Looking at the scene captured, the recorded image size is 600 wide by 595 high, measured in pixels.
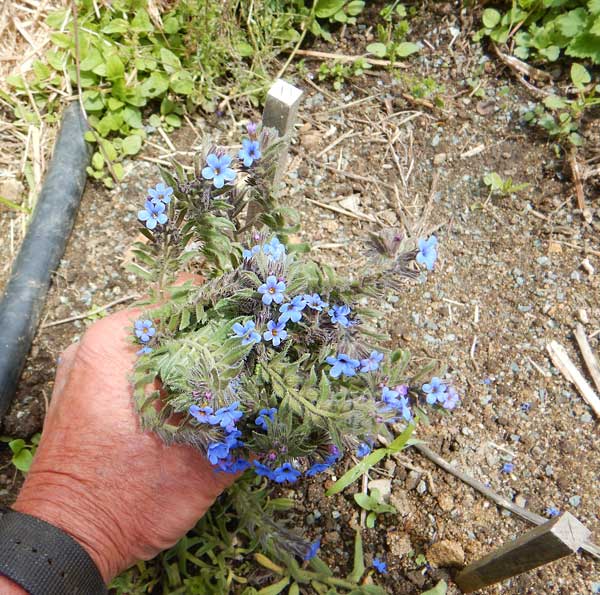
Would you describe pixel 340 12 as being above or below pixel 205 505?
above

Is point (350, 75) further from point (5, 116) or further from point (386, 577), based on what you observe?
point (386, 577)

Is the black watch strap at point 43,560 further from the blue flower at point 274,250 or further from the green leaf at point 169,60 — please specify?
the green leaf at point 169,60

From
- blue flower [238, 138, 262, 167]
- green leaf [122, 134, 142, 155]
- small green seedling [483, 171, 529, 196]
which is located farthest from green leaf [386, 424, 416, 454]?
green leaf [122, 134, 142, 155]

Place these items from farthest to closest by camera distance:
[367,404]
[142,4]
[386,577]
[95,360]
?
1. [142,4]
2. [386,577]
3. [95,360]
4. [367,404]

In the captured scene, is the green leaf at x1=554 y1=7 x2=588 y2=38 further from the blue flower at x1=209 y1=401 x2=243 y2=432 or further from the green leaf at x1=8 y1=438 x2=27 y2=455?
the green leaf at x1=8 y1=438 x2=27 y2=455

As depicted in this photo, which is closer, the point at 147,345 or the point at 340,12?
the point at 147,345

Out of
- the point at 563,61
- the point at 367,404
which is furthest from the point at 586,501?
the point at 563,61
